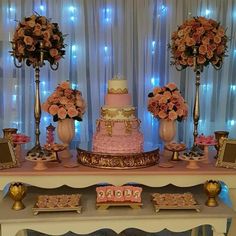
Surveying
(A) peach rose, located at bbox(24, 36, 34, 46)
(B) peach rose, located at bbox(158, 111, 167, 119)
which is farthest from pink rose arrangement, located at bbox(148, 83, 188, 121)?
(A) peach rose, located at bbox(24, 36, 34, 46)

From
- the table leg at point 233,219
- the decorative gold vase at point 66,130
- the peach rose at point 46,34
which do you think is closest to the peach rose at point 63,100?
the decorative gold vase at point 66,130

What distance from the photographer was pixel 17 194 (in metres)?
1.96

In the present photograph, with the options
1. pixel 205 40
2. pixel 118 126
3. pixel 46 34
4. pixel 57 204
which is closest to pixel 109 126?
pixel 118 126

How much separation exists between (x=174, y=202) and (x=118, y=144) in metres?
0.45

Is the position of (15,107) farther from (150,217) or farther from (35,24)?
(150,217)

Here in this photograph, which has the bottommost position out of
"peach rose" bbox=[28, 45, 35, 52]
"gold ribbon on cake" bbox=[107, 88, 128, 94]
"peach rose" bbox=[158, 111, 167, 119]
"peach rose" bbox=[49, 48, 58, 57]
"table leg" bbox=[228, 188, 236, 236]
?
"table leg" bbox=[228, 188, 236, 236]

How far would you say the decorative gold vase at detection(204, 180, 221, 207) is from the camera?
204cm

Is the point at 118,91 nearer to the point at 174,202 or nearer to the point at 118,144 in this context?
the point at 118,144

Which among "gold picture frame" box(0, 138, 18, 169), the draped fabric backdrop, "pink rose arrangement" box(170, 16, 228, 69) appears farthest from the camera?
the draped fabric backdrop

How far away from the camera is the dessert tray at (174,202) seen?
1.99 meters

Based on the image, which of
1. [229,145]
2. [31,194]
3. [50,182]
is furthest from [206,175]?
[31,194]

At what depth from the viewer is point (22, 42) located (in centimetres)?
218

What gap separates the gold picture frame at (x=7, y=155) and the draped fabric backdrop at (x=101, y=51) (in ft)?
2.98

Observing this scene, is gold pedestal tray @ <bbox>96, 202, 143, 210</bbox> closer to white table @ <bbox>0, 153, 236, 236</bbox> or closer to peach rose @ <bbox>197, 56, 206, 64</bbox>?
white table @ <bbox>0, 153, 236, 236</bbox>
